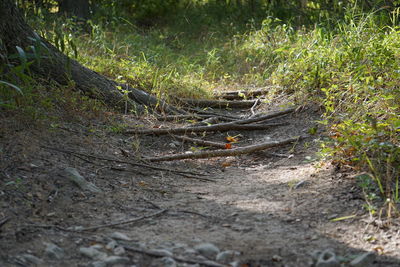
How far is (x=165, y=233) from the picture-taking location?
2.54 m

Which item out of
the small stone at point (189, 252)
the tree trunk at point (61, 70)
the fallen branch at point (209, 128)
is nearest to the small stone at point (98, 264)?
the small stone at point (189, 252)

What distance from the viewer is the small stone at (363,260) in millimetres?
2198

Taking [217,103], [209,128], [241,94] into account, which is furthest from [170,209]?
[241,94]

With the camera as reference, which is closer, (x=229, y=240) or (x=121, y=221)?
(x=229, y=240)

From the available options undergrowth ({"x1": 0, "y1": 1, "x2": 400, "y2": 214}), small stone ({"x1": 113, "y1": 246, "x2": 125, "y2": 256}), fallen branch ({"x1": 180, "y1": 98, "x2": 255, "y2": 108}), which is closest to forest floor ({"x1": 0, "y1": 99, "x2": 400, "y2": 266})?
small stone ({"x1": 113, "y1": 246, "x2": 125, "y2": 256})

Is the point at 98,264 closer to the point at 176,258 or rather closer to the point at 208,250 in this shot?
the point at 176,258

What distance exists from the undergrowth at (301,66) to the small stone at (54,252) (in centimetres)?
158

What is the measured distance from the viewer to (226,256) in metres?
2.26

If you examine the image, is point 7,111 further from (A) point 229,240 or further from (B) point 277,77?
(B) point 277,77

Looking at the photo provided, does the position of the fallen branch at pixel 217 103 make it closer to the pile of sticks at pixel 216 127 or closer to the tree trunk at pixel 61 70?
the pile of sticks at pixel 216 127

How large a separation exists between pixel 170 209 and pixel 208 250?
64cm

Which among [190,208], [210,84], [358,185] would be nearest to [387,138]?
[358,185]

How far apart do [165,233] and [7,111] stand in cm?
168

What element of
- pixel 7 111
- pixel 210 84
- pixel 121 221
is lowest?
pixel 210 84
